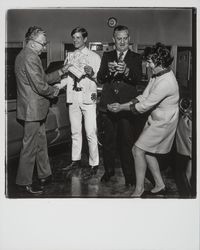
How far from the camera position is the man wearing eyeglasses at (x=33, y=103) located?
2.84m

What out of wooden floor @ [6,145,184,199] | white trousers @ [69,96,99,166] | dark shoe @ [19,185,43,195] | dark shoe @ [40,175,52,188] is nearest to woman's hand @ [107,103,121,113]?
white trousers @ [69,96,99,166]

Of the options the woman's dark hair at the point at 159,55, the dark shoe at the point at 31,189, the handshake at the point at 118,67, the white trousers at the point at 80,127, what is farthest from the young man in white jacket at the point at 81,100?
the woman's dark hair at the point at 159,55

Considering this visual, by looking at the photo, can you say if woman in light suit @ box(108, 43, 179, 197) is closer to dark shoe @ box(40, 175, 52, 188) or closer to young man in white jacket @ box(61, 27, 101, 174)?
young man in white jacket @ box(61, 27, 101, 174)

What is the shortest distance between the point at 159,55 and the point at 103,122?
2.14ft

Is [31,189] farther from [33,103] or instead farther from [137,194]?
[137,194]

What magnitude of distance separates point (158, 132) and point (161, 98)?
0.26 meters

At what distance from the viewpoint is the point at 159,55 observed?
282 centimetres

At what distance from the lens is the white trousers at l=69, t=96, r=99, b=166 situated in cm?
295

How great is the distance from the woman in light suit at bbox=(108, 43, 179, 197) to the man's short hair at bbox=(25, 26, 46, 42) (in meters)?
0.76

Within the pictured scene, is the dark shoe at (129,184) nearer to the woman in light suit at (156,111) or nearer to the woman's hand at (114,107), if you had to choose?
the woman in light suit at (156,111)

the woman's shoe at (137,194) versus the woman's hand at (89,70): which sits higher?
the woman's hand at (89,70)

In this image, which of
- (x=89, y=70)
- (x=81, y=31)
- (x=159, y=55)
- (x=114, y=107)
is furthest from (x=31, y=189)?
(x=159, y=55)

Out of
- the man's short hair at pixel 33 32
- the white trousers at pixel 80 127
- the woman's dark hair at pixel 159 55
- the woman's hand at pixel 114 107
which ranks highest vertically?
the man's short hair at pixel 33 32

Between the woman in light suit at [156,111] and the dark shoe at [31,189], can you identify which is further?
the dark shoe at [31,189]
